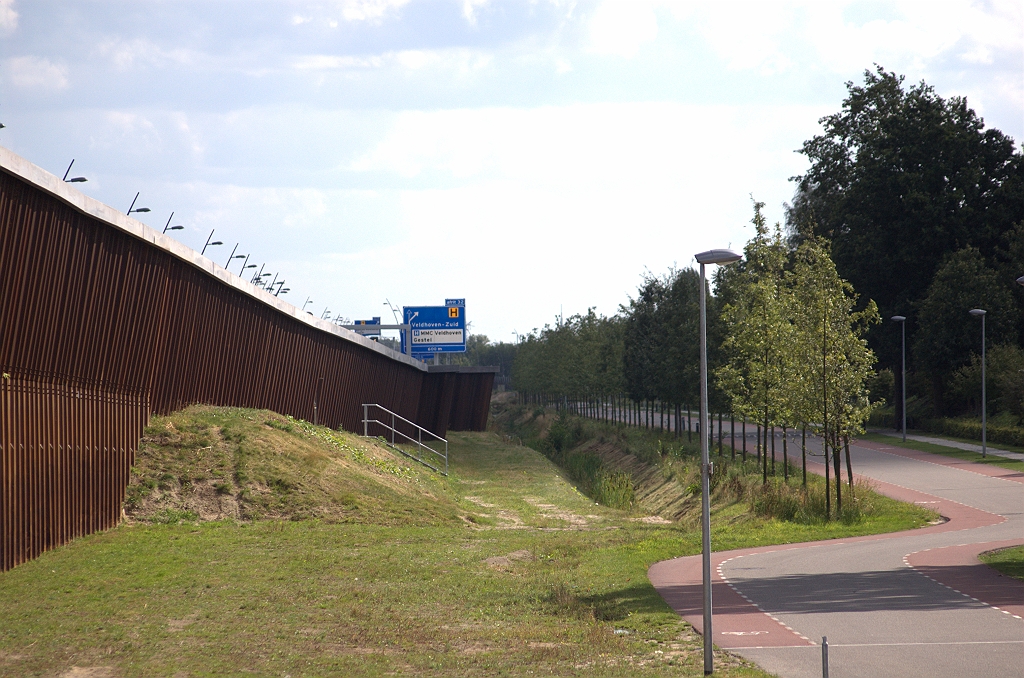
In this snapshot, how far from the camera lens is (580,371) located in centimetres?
7381

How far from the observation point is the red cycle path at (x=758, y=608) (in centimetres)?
1577

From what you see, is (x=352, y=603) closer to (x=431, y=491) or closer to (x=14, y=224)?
(x=14, y=224)

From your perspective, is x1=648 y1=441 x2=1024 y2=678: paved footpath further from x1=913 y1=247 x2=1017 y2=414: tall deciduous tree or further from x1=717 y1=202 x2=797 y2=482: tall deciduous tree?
x1=913 y1=247 x2=1017 y2=414: tall deciduous tree

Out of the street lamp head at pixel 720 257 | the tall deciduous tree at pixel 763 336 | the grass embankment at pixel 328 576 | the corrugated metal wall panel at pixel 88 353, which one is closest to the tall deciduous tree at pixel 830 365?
the tall deciduous tree at pixel 763 336

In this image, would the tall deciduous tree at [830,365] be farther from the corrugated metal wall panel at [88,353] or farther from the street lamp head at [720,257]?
the street lamp head at [720,257]

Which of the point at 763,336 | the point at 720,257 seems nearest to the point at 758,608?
the point at 720,257

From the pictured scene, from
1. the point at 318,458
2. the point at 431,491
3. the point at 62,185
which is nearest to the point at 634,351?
the point at 431,491

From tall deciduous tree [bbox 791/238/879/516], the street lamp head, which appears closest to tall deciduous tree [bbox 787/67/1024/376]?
tall deciduous tree [bbox 791/238/879/516]

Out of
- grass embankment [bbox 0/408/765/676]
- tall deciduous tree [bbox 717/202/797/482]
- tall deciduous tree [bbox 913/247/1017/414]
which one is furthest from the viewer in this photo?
tall deciduous tree [bbox 913/247/1017/414]

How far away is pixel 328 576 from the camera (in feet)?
61.0

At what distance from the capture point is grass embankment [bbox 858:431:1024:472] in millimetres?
42469

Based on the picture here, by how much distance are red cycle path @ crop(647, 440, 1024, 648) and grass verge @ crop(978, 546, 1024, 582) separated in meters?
0.22

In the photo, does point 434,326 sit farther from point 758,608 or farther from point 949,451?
point 758,608

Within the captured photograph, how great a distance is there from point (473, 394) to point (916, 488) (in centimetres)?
3204
